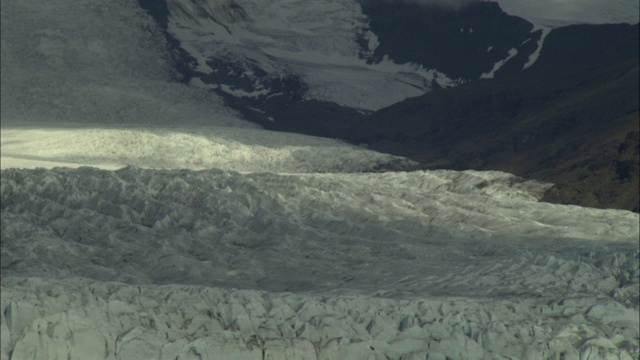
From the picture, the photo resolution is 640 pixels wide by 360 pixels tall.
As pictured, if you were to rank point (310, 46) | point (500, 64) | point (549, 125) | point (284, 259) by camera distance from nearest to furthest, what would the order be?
point (284, 259) < point (549, 125) < point (500, 64) < point (310, 46)

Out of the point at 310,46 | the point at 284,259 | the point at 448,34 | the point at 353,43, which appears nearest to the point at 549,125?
the point at 284,259

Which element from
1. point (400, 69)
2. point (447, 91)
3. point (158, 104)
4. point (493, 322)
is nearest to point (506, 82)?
point (447, 91)

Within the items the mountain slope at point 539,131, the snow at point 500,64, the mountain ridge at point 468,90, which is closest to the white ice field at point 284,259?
the mountain slope at point 539,131

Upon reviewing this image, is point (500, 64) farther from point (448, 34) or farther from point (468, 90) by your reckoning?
point (468, 90)

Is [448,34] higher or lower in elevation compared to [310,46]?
higher

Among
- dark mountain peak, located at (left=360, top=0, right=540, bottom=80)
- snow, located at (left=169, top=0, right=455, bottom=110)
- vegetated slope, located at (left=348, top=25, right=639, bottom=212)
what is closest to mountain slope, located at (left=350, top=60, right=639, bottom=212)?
vegetated slope, located at (left=348, top=25, right=639, bottom=212)

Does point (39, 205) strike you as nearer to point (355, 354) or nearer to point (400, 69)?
point (355, 354)
